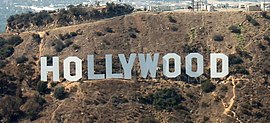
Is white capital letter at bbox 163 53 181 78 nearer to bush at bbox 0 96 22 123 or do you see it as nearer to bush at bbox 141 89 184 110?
bush at bbox 141 89 184 110

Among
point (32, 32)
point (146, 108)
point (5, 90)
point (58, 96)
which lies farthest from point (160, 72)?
point (32, 32)

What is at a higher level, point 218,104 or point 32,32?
point 32,32

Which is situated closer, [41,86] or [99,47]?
[41,86]

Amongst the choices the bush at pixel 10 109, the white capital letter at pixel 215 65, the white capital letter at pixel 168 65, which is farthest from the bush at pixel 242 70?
the bush at pixel 10 109

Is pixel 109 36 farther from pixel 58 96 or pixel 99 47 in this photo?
pixel 58 96

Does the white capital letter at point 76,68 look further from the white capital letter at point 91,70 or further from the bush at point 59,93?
the bush at point 59,93

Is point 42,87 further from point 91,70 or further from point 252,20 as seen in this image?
point 252,20

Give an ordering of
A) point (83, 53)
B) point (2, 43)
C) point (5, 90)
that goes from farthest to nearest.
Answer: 1. point (2, 43)
2. point (83, 53)
3. point (5, 90)

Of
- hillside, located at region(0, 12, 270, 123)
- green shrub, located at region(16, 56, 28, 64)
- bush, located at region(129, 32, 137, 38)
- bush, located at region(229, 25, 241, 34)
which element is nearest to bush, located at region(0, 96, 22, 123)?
hillside, located at region(0, 12, 270, 123)
